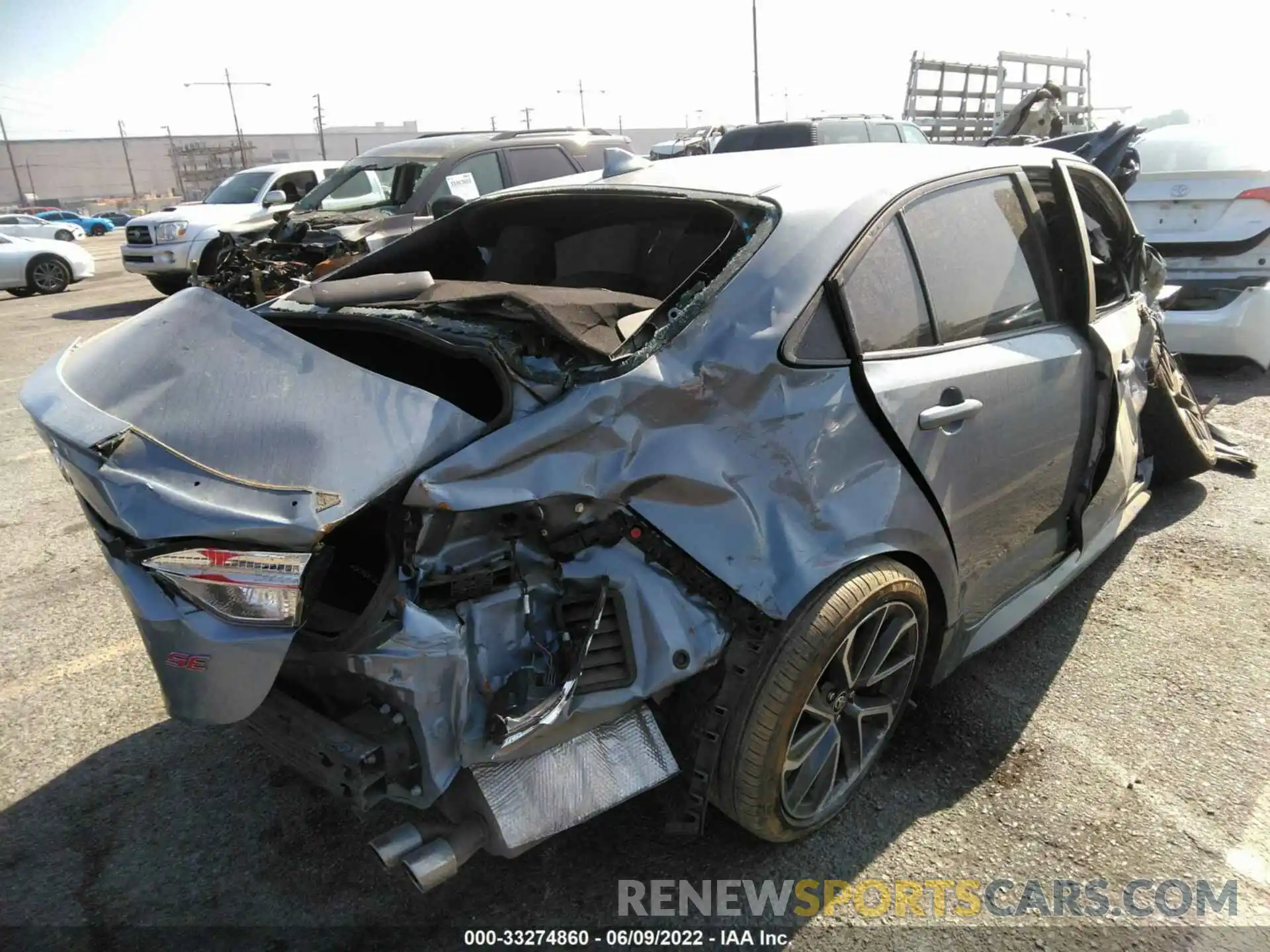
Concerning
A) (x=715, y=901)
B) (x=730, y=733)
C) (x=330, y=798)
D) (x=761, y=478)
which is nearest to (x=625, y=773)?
(x=730, y=733)

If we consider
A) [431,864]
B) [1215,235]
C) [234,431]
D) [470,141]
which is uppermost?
[470,141]

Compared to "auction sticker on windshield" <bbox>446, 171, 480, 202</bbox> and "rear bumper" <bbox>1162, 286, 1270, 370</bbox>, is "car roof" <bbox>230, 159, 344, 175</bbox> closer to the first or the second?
"auction sticker on windshield" <bbox>446, 171, 480, 202</bbox>

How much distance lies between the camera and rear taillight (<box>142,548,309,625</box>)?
181cm

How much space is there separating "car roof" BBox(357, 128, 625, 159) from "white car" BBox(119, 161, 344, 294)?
2997mm

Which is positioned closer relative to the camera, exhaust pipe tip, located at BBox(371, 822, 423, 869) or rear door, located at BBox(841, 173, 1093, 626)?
exhaust pipe tip, located at BBox(371, 822, 423, 869)

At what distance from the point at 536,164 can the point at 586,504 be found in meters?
8.37

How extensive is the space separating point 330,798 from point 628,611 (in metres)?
1.30

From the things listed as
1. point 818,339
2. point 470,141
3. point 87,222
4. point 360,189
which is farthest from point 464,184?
point 87,222

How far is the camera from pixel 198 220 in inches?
520

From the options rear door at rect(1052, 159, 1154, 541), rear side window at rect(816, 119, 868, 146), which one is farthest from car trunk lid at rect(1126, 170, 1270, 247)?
rear side window at rect(816, 119, 868, 146)

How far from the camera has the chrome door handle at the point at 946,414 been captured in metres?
2.47

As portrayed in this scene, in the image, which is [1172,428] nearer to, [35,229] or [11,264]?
[11,264]

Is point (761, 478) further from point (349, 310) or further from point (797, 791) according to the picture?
point (349, 310)

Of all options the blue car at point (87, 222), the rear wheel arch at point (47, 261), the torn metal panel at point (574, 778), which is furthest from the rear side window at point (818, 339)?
the blue car at point (87, 222)
